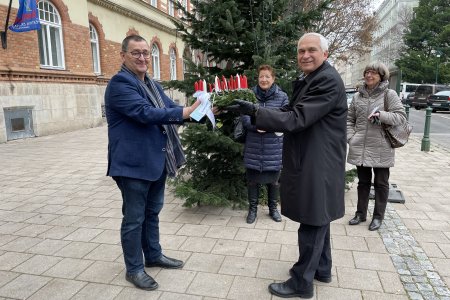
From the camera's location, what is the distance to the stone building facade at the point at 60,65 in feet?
35.3

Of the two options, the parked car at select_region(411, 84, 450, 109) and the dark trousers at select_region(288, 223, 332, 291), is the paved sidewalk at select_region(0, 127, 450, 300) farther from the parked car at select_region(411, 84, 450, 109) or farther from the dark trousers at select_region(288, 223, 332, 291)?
the parked car at select_region(411, 84, 450, 109)

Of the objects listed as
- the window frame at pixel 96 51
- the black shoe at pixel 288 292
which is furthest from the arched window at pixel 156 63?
the black shoe at pixel 288 292

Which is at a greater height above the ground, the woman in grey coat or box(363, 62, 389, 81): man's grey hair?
box(363, 62, 389, 81): man's grey hair

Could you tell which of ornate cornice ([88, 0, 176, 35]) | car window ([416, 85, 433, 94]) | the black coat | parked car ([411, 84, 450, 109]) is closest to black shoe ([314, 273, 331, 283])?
the black coat

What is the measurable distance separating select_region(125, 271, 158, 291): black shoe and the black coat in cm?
126

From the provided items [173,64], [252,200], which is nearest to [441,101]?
[173,64]

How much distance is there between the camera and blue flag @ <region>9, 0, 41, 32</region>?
10.3 m

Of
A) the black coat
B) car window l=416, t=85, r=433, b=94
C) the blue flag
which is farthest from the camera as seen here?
car window l=416, t=85, r=433, b=94

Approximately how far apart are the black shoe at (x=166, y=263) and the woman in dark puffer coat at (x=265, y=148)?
4.38 ft

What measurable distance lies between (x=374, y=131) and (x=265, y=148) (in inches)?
49.0

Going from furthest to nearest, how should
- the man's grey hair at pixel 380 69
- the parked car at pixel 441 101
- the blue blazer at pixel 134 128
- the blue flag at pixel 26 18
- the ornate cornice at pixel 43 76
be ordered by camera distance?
the parked car at pixel 441 101
the ornate cornice at pixel 43 76
the blue flag at pixel 26 18
the man's grey hair at pixel 380 69
the blue blazer at pixel 134 128

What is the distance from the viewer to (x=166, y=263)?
3447 millimetres

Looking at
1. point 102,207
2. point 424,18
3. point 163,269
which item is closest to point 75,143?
point 102,207

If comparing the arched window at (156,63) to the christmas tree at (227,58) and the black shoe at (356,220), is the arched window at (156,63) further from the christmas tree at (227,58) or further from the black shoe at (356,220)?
the black shoe at (356,220)
